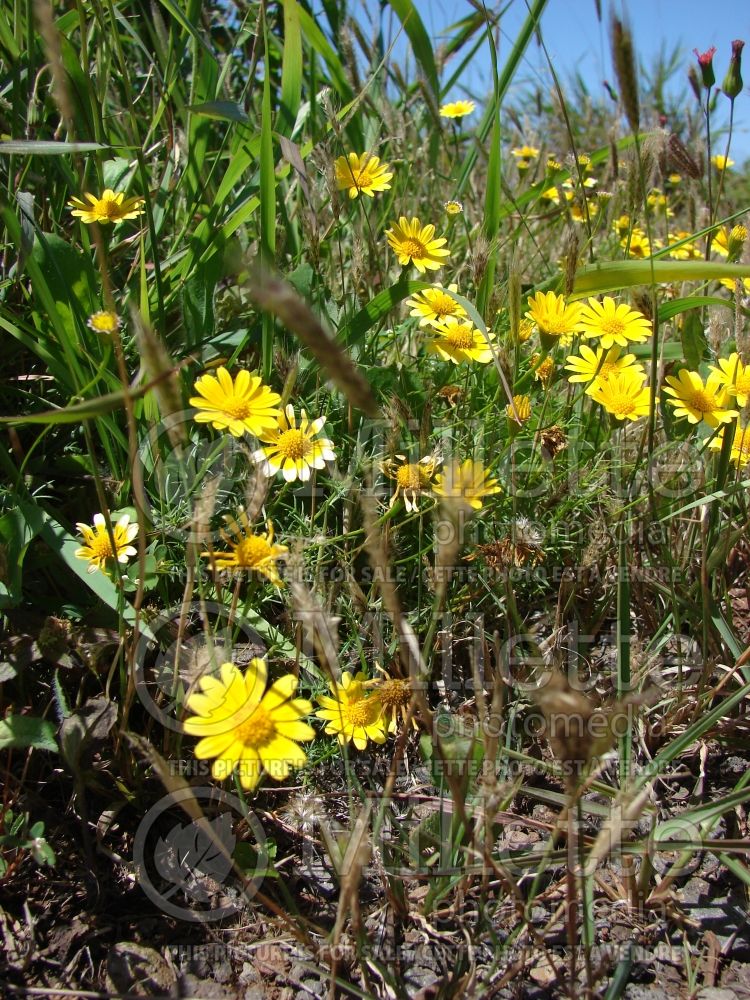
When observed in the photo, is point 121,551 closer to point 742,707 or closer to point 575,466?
point 575,466

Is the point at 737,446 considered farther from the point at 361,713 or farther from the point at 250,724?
the point at 250,724

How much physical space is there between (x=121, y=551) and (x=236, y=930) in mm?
546

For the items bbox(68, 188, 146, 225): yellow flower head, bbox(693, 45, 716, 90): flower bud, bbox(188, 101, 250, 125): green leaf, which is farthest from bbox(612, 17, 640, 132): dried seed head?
bbox(68, 188, 146, 225): yellow flower head

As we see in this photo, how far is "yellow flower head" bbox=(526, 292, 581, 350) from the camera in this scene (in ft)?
4.44

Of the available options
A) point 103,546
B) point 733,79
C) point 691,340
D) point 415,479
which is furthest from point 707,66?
point 103,546

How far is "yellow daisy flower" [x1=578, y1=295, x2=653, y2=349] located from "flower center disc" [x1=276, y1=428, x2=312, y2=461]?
1.96ft

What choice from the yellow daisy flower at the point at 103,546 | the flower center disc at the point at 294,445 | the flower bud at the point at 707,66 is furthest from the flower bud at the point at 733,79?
the yellow daisy flower at the point at 103,546

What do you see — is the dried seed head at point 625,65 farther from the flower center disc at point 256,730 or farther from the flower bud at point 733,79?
the flower center disc at point 256,730

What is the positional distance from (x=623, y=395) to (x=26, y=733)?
1.10 m

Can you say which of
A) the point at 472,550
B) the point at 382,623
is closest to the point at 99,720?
the point at 382,623

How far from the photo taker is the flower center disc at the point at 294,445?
1.21 metres

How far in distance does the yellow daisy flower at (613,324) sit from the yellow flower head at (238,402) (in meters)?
0.65

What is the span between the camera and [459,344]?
1413mm

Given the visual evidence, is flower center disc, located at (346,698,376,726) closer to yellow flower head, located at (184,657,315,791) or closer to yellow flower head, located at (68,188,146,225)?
yellow flower head, located at (184,657,315,791)
